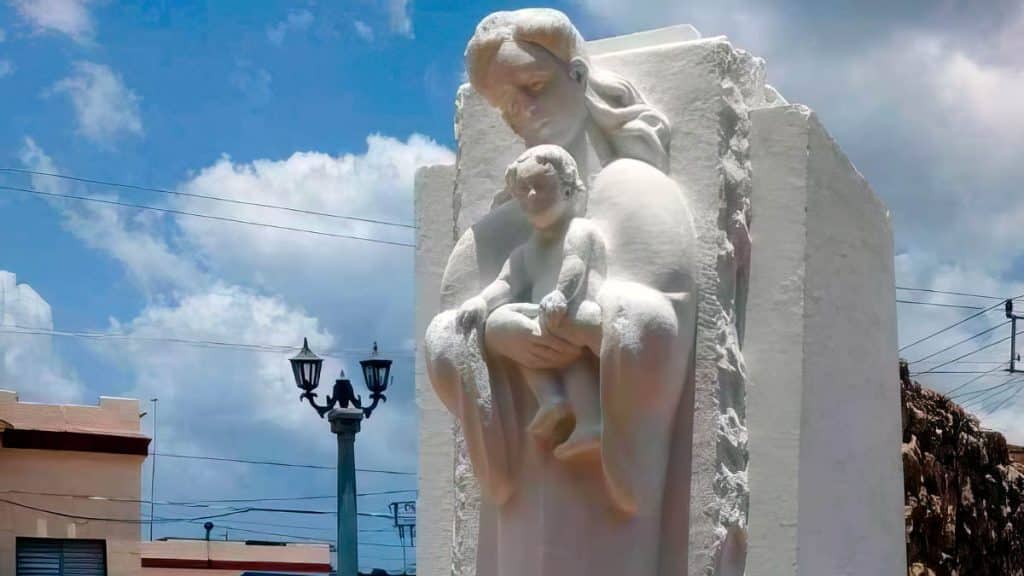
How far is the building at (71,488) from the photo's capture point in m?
22.5

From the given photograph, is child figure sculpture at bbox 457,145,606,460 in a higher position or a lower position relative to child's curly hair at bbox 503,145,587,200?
lower

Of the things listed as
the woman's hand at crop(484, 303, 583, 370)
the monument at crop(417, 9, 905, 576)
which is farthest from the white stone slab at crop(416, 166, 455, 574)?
the woman's hand at crop(484, 303, 583, 370)

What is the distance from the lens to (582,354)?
15.6ft

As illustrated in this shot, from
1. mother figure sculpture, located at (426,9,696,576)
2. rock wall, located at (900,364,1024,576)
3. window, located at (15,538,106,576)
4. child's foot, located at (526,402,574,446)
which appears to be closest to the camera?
mother figure sculpture, located at (426,9,696,576)

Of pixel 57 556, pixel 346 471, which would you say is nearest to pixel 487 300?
pixel 346 471

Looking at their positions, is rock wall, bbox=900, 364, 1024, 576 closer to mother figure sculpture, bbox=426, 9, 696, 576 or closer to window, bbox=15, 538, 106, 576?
mother figure sculpture, bbox=426, 9, 696, 576

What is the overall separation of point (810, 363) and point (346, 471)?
720 centimetres

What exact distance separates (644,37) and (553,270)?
98cm

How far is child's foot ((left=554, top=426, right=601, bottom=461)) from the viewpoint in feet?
15.4

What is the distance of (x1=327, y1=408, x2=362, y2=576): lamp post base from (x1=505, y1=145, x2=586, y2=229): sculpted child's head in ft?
23.5

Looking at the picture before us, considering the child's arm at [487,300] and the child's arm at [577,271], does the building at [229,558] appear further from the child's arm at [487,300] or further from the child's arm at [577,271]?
the child's arm at [577,271]

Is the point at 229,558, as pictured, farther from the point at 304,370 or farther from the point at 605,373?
the point at 605,373

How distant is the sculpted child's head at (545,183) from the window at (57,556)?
1957 centimetres

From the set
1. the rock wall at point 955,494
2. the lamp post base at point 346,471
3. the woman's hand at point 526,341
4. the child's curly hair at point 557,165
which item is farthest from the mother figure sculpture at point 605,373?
the lamp post base at point 346,471
